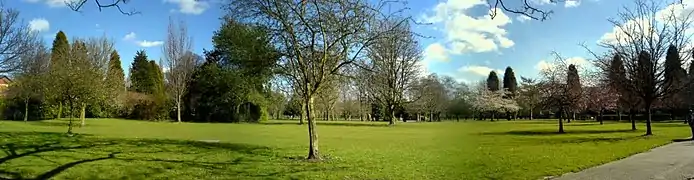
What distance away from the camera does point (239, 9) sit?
48.2ft

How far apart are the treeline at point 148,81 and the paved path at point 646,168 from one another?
29.0 feet

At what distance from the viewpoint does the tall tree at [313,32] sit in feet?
47.2

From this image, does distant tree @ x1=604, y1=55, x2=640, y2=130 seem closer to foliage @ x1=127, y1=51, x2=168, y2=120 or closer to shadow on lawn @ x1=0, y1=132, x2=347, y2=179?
shadow on lawn @ x1=0, y1=132, x2=347, y2=179

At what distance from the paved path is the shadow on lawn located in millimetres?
5440

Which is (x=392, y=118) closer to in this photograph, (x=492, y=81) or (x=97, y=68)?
(x=97, y=68)

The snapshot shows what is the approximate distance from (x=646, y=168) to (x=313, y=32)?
28.7ft

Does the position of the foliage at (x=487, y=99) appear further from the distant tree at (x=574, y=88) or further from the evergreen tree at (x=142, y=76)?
the evergreen tree at (x=142, y=76)

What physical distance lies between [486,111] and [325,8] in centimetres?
590

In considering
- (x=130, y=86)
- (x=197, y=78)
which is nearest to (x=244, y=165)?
(x=197, y=78)

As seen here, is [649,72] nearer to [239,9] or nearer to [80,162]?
[239,9]

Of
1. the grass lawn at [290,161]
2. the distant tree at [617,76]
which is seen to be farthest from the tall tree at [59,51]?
the distant tree at [617,76]

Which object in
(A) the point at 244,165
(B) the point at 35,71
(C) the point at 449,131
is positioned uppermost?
(B) the point at 35,71

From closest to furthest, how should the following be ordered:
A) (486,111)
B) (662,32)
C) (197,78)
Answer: (486,111) → (662,32) → (197,78)

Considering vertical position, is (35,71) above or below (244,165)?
above
